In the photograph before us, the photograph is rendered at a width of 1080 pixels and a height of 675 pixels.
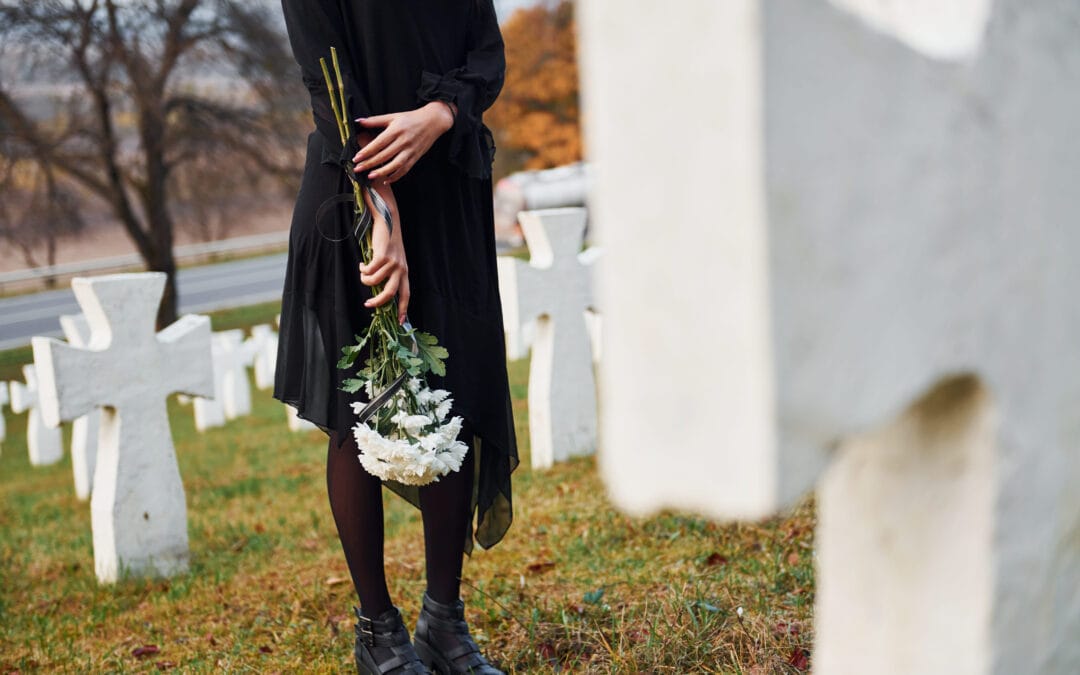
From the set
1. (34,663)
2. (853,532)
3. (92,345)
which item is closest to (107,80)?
(92,345)

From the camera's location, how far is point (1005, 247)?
3.11 ft

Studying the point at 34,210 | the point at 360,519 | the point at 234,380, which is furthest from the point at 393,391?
the point at 34,210

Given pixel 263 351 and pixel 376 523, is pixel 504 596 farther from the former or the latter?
pixel 263 351

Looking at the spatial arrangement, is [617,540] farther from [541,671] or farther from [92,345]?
[92,345]

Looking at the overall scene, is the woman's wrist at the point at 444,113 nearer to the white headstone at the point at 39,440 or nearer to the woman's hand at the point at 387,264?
the woman's hand at the point at 387,264

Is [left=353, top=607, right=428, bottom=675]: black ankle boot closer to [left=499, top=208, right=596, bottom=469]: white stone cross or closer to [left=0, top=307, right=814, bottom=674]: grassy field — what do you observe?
[left=0, top=307, right=814, bottom=674]: grassy field

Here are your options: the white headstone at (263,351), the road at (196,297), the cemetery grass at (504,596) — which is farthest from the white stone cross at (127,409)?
the road at (196,297)

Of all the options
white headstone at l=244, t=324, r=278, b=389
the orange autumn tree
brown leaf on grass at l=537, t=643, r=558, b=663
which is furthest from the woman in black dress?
the orange autumn tree

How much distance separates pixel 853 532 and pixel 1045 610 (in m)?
0.23

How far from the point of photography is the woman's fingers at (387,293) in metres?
2.34

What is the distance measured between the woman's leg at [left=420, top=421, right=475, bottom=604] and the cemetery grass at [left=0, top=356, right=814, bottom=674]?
119 millimetres

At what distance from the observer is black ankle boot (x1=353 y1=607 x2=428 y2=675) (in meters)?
2.45

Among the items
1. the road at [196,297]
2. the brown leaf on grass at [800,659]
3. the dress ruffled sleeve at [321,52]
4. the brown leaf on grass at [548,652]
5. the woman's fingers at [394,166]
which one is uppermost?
the dress ruffled sleeve at [321,52]

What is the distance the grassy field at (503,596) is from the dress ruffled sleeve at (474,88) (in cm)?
113
